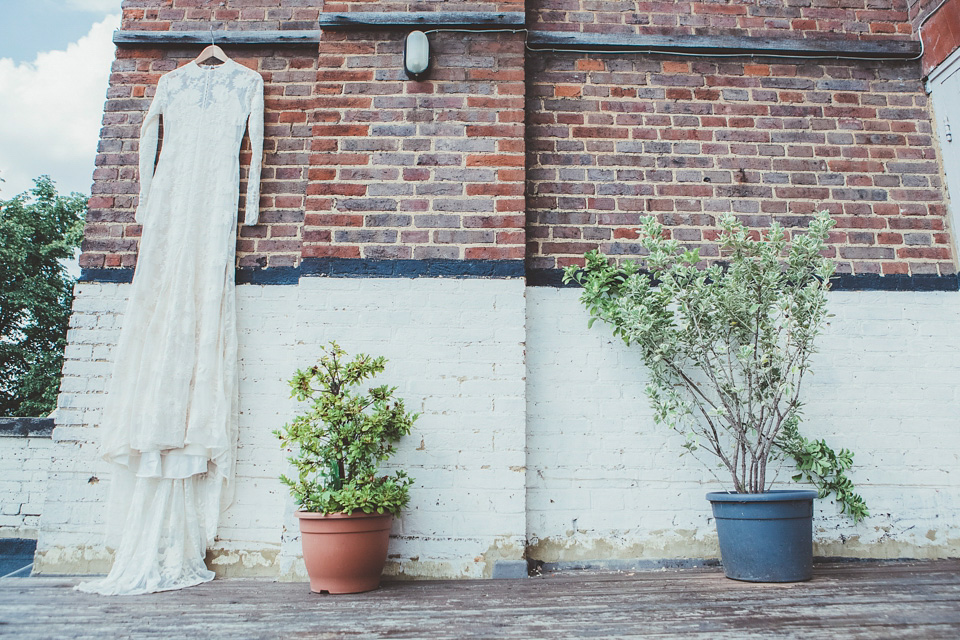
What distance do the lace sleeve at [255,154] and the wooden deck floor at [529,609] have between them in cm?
188

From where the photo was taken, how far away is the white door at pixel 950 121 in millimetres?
3308

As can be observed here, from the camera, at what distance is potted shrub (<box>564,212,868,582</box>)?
2537 mm

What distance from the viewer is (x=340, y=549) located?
7.99 feet

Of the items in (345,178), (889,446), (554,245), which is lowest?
(889,446)

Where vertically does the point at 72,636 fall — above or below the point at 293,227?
below

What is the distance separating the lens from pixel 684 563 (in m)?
2.92

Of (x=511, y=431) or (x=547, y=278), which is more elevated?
(x=547, y=278)

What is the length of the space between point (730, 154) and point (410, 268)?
195 cm

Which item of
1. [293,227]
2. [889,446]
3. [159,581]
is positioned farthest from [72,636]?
[889,446]

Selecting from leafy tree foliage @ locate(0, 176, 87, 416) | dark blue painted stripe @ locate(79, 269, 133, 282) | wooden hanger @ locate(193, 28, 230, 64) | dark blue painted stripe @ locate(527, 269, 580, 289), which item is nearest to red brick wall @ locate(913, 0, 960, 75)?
dark blue painted stripe @ locate(527, 269, 580, 289)

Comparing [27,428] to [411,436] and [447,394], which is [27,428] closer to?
[411,436]

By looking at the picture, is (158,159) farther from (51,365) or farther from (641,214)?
(51,365)

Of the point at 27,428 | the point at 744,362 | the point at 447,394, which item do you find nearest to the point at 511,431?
the point at 447,394

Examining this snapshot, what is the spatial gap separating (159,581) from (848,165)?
4161 mm
